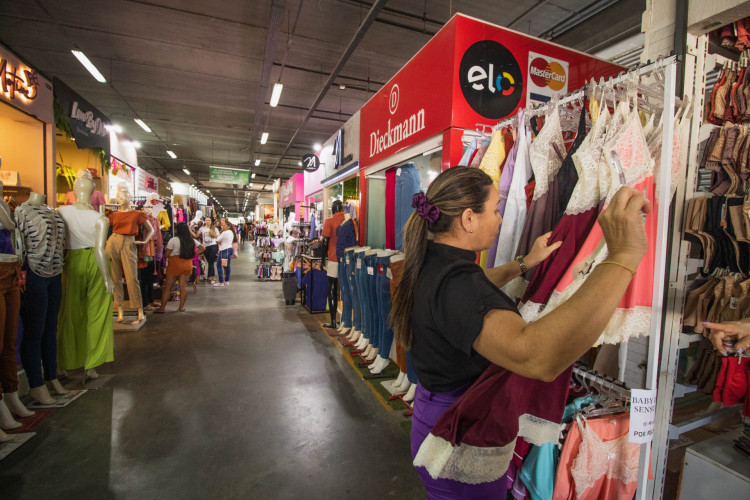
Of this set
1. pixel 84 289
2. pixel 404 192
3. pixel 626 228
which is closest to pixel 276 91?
pixel 404 192

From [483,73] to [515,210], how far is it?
1357 mm

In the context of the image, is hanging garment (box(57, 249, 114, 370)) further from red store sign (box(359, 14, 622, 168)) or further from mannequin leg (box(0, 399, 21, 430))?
red store sign (box(359, 14, 622, 168))

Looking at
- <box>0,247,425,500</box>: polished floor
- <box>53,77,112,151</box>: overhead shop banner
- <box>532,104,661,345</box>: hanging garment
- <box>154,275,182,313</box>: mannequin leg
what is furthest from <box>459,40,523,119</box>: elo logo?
<box>154,275,182,313</box>: mannequin leg

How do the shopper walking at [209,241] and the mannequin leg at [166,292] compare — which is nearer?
the mannequin leg at [166,292]

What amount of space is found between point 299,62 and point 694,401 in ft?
27.8

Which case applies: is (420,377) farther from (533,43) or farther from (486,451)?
(533,43)

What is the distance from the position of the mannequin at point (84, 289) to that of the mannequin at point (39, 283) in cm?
18

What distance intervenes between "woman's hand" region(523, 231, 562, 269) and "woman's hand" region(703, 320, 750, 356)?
0.52 meters

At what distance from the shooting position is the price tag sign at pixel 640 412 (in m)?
1.17

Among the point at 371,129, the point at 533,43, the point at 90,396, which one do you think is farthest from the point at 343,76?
the point at 90,396

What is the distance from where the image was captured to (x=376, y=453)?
2547 millimetres

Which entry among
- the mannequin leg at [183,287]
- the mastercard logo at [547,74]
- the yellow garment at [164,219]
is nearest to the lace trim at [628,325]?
the mastercard logo at [547,74]

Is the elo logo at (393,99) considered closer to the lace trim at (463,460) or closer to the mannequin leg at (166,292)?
the lace trim at (463,460)

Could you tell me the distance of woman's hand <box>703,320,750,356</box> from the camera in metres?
1.13
